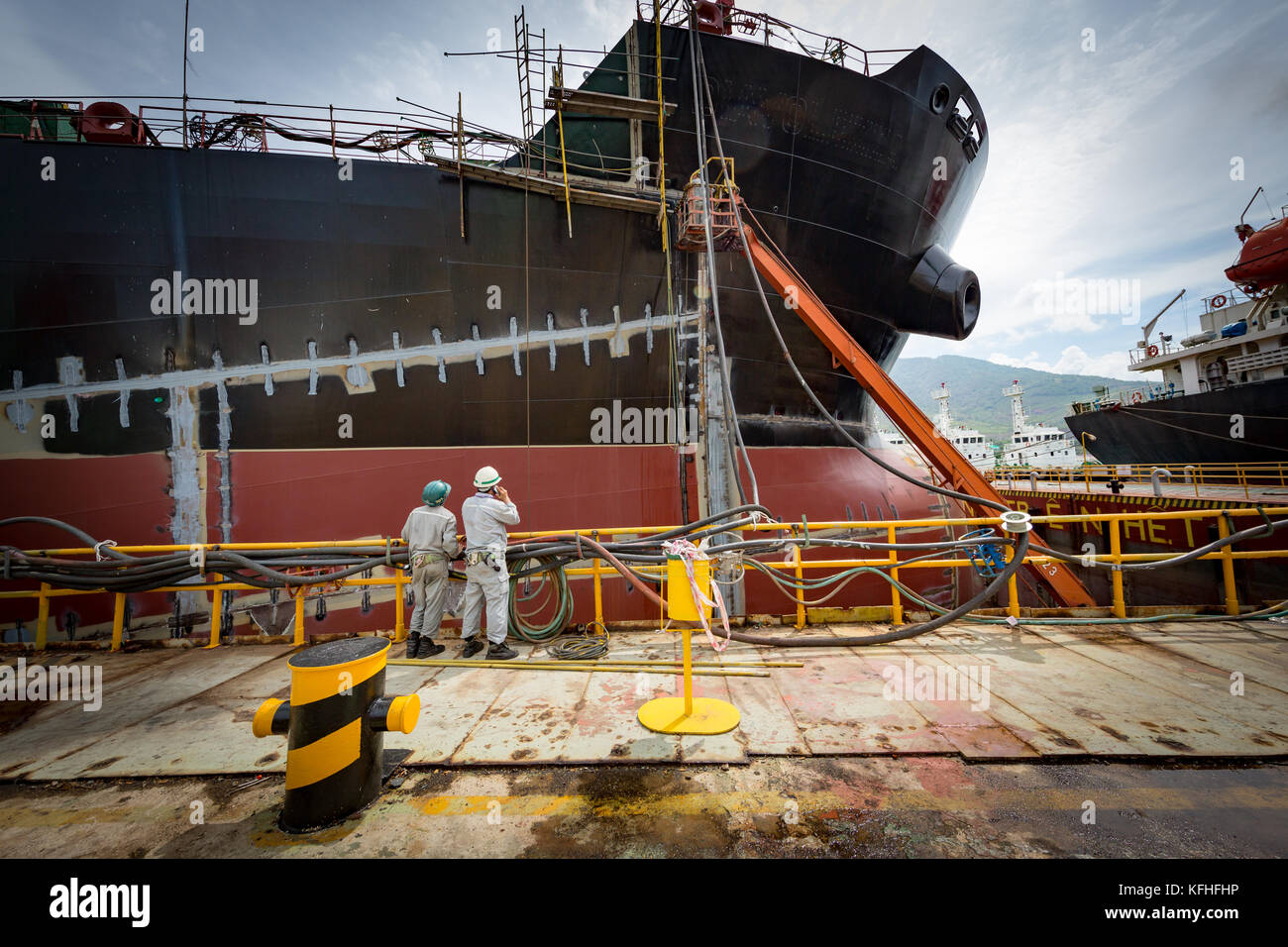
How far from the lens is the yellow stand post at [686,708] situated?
271cm

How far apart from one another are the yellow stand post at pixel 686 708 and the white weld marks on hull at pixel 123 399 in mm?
7975

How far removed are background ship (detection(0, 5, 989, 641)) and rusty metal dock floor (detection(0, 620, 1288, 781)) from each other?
10.8 ft

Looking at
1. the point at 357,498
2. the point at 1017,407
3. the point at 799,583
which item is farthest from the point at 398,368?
the point at 1017,407

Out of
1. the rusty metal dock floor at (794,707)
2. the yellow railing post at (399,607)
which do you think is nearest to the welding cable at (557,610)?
the rusty metal dock floor at (794,707)

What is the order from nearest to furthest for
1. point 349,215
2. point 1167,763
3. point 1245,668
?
point 1167,763 < point 1245,668 < point 349,215

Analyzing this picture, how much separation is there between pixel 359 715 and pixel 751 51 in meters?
10.7

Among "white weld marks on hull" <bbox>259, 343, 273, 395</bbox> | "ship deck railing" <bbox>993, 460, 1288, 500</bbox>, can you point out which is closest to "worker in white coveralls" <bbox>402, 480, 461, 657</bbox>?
"white weld marks on hull" <bbox>259, 343, 273, 395</bbox>

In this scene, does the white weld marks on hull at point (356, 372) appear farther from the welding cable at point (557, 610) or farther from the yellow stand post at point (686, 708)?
the yellow stand post at point (686, 708)

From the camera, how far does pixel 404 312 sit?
7.21 meters

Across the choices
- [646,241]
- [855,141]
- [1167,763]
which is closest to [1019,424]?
[855,141]

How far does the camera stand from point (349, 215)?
23.5 feet

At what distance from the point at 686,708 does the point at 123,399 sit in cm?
837
